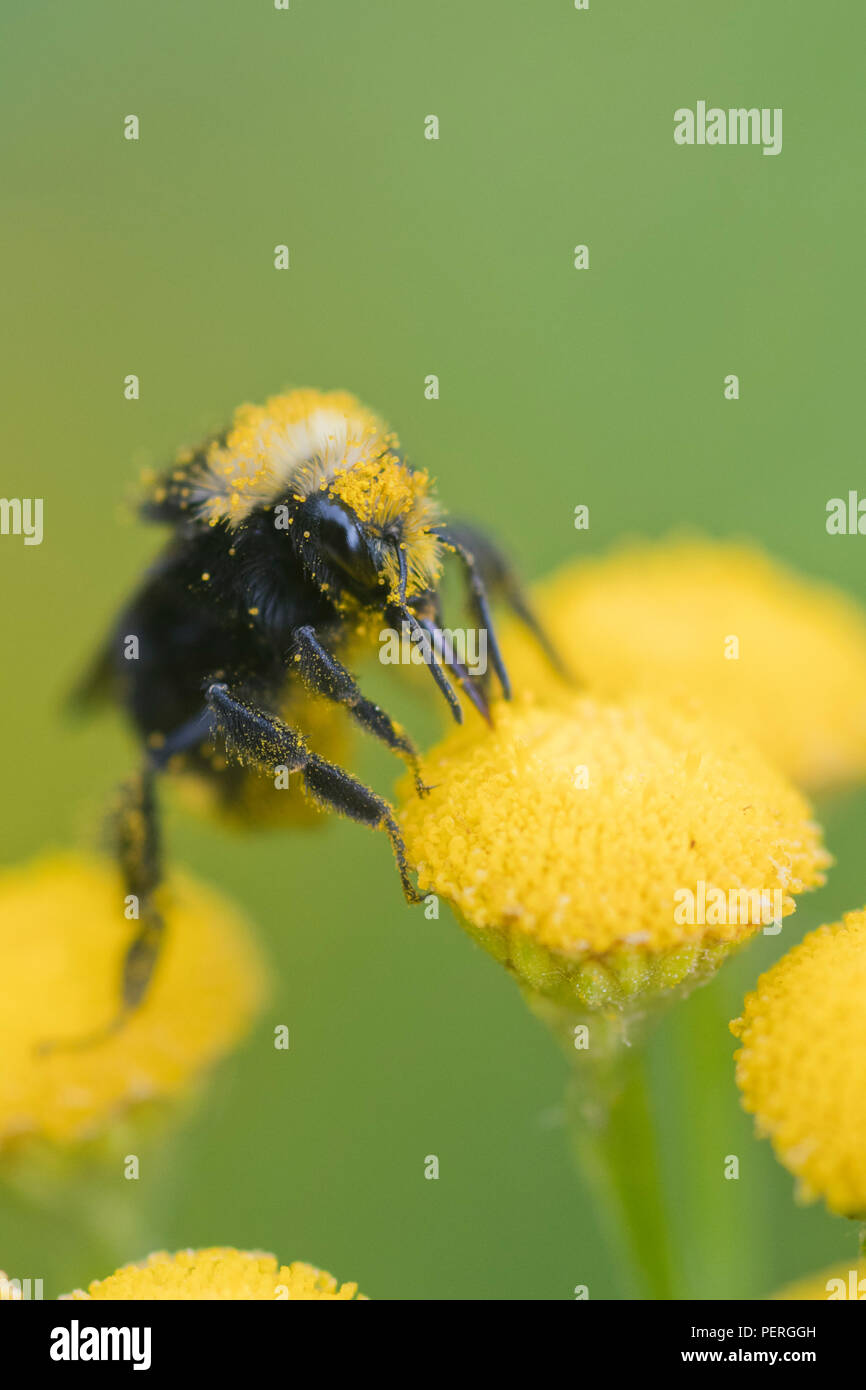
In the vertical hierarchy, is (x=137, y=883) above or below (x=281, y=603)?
below

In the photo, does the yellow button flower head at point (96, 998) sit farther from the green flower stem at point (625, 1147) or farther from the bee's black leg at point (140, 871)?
the green flower stem at point (625, 1147)

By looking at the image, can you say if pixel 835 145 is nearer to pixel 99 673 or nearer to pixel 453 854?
pixel 99 673

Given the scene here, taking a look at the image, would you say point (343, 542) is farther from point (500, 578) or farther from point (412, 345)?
point (412, 345)

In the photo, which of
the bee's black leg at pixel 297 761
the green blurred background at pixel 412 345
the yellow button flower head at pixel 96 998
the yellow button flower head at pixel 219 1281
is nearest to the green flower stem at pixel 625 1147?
the bee's black leg at pixel 297 761

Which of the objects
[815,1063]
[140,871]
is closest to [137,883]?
[140,871]

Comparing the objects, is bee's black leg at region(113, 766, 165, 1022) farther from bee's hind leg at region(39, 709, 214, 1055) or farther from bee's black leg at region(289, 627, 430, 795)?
bee's black leg at region(289, 627, 430, 795)

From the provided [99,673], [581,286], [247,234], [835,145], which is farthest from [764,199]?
[99,673]
